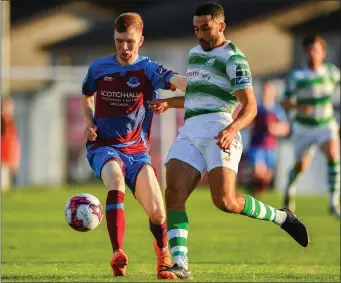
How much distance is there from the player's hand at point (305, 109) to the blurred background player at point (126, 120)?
734 cm

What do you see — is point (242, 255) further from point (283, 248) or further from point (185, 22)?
point (185, 22)

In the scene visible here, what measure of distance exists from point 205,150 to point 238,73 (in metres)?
0.68

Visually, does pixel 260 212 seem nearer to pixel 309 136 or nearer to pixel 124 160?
pixel 124 160

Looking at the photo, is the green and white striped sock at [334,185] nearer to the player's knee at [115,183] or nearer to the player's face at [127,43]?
the player's face at [127,43]

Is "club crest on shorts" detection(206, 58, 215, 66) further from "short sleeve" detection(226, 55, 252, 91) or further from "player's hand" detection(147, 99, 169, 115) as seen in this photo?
"player's hand" detection(147, 99, 169, 115)

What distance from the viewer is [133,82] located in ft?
31.1

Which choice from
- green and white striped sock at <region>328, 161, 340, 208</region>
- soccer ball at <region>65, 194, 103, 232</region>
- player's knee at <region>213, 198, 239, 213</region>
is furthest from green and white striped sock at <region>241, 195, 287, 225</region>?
green and white striped sock at <region>328, 161, 340, 208</region>

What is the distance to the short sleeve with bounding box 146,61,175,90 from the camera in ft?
30.9

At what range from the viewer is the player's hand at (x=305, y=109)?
54.9 ft

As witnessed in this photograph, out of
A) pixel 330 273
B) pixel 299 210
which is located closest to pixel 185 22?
pixel 299 210

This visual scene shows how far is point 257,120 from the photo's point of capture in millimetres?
23938

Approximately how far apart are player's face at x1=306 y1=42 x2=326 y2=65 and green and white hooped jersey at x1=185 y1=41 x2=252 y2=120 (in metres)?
7.31

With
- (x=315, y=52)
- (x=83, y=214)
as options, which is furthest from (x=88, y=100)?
(x=315, y=52)

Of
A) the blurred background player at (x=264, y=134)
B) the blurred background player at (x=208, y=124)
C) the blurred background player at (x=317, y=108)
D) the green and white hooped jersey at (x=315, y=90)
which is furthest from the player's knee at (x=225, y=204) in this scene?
the blurred background player at (x=264, y=134)
